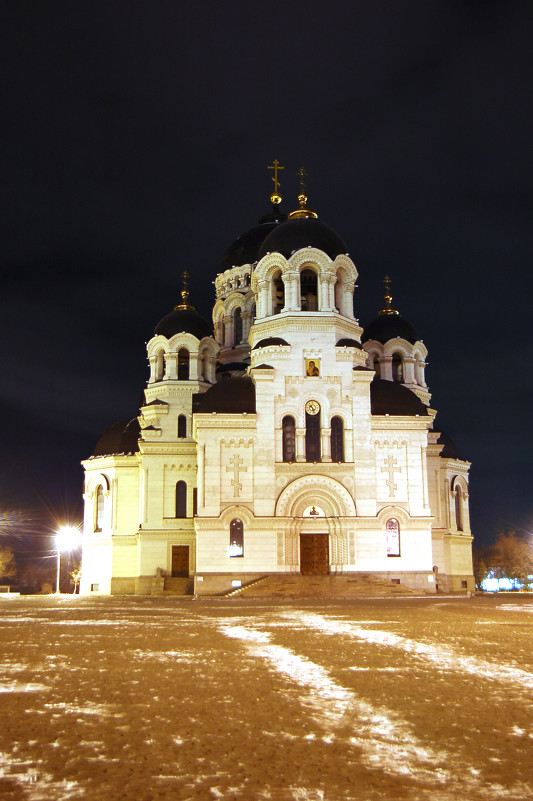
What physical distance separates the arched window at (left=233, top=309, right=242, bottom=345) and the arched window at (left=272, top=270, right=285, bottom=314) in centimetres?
964

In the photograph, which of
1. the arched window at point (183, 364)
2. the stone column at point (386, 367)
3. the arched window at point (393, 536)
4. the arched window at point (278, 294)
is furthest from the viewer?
the stone column at point (386, 367)

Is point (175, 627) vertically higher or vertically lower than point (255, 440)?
lower

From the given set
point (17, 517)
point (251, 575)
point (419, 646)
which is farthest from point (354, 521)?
point (17, 517)

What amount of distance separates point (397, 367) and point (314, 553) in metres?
15.5

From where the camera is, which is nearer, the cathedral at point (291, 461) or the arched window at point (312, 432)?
the cathedral at point (291, 461)

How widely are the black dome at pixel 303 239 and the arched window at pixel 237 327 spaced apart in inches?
394

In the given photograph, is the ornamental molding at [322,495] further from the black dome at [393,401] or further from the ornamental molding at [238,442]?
the black dome at [393,401]

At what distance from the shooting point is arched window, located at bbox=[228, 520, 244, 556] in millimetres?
37969

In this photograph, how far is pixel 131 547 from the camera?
46156 millimetres

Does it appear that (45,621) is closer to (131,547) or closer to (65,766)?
(65,766)

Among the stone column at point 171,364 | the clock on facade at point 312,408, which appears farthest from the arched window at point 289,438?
the stone column at point 171,364

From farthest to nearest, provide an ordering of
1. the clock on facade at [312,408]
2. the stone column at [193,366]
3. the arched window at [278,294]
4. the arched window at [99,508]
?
the arched window at [99,508] < the stone column at [193,366] < the arched window at [278,294] < the clock on facade at [312,408]

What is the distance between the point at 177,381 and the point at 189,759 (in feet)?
130

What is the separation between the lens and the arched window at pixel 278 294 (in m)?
41.8
